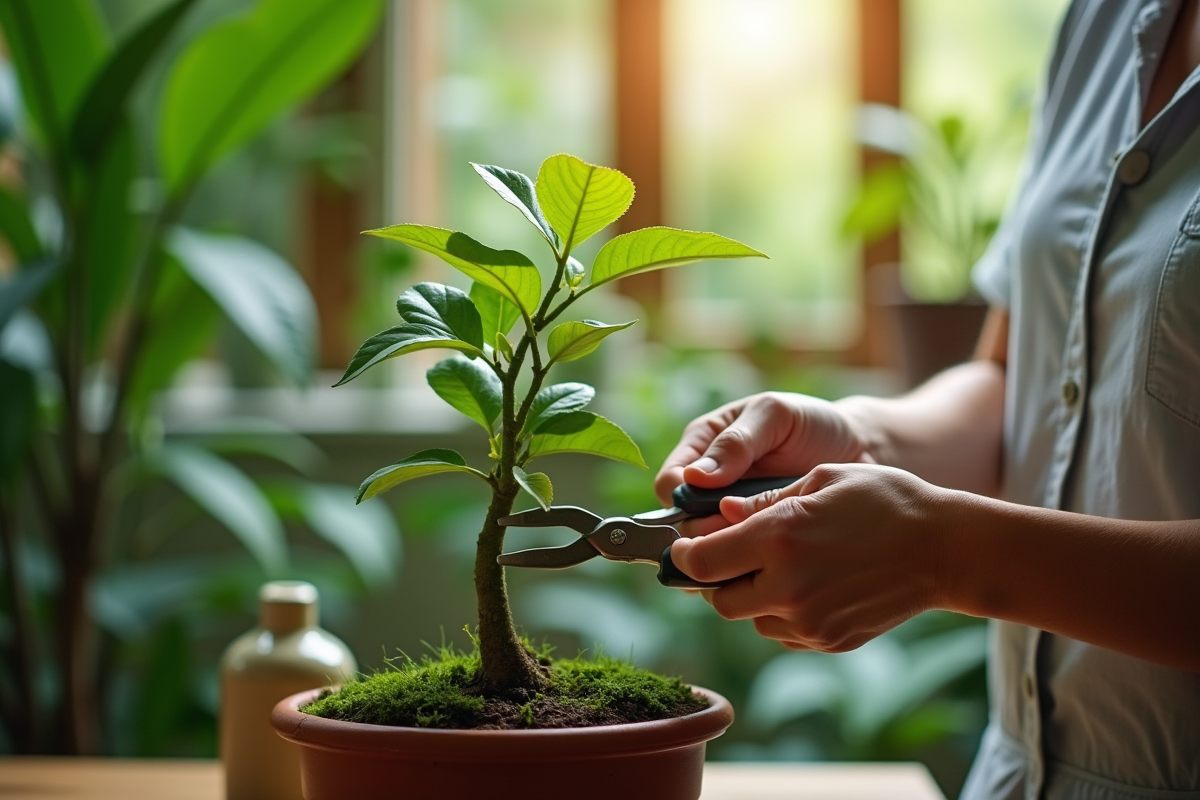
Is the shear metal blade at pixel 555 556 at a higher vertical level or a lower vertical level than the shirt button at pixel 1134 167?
lower

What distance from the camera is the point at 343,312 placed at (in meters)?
2.46

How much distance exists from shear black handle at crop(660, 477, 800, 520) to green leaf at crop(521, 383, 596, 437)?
0.31 feet

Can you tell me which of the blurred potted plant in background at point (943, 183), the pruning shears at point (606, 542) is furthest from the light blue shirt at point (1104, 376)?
the blurred potted plant in background at point (943, 183)

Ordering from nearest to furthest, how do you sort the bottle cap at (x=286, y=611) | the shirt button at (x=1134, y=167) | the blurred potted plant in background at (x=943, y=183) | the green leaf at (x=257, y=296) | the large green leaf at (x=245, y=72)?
the shirt button at (x=1134, y=167) → the bottle cap at (x=286, y=611) → the green leaf at (x=257, y=296) → the large green leaf at (x=245, y=72) → the blurred potted plant in background at (x=943, y=183)

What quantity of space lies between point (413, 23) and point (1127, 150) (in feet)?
6.33

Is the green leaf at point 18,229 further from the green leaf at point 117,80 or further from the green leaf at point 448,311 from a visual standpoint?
the green leaf at point 448,311

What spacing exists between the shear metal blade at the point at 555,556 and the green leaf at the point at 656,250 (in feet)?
0.53

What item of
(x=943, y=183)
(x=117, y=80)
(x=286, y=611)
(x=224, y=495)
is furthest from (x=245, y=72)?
(x=943, y=183)

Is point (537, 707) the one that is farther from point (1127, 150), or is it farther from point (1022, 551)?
point (1127, 150)

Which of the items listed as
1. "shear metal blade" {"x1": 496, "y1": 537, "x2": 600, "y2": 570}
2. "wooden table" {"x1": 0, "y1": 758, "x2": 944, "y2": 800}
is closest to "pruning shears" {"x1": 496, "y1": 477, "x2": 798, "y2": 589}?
"shear metal blade" {"x1": 496, "y1": 537, "x2": 600, "y2": 570}

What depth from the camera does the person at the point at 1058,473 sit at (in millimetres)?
634

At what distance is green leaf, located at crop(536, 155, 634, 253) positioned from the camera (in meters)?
0.61

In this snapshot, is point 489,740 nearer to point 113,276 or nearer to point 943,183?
point 113,276

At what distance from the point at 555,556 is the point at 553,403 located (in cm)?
9
